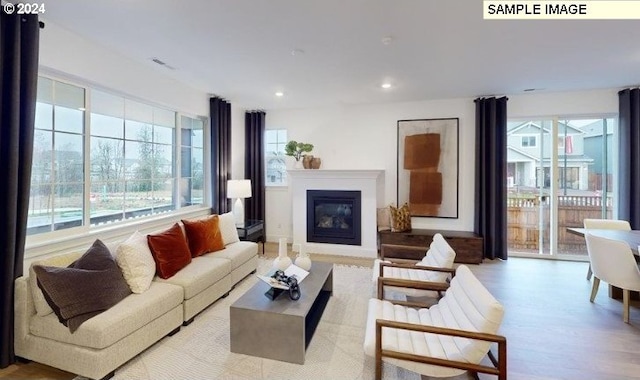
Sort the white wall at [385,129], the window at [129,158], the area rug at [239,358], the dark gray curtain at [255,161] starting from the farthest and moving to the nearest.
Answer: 1. the dark gray curtain at [255,161]
2. the white wall at [385,129]
3. the window at [129,158]
4. the area rug at [239,358]

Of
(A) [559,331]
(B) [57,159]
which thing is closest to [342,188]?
(A) [559,331]

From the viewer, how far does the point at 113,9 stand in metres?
2.37

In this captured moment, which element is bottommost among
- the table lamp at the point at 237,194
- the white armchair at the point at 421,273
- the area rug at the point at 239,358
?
the area rug at the point at 239,358

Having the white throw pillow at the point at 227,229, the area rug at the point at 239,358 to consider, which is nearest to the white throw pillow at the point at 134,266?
the area rug at the point at 239,358

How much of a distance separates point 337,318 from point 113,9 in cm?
335

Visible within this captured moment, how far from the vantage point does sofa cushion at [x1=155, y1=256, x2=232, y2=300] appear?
9.09 feet

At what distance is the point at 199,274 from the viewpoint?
294 centimetres

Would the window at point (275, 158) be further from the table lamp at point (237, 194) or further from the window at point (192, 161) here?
the window at point (192, 161)

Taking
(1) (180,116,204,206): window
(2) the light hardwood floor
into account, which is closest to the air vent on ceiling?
(1) (180,116,204,206): window

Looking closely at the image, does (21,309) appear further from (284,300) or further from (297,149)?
(297,149)

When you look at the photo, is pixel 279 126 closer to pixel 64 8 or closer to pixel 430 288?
pixel 64 8

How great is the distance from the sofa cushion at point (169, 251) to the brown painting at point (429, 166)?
375 cm

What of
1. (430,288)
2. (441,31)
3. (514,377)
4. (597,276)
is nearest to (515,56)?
(441,31)

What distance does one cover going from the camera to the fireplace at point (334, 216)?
17.1ft
